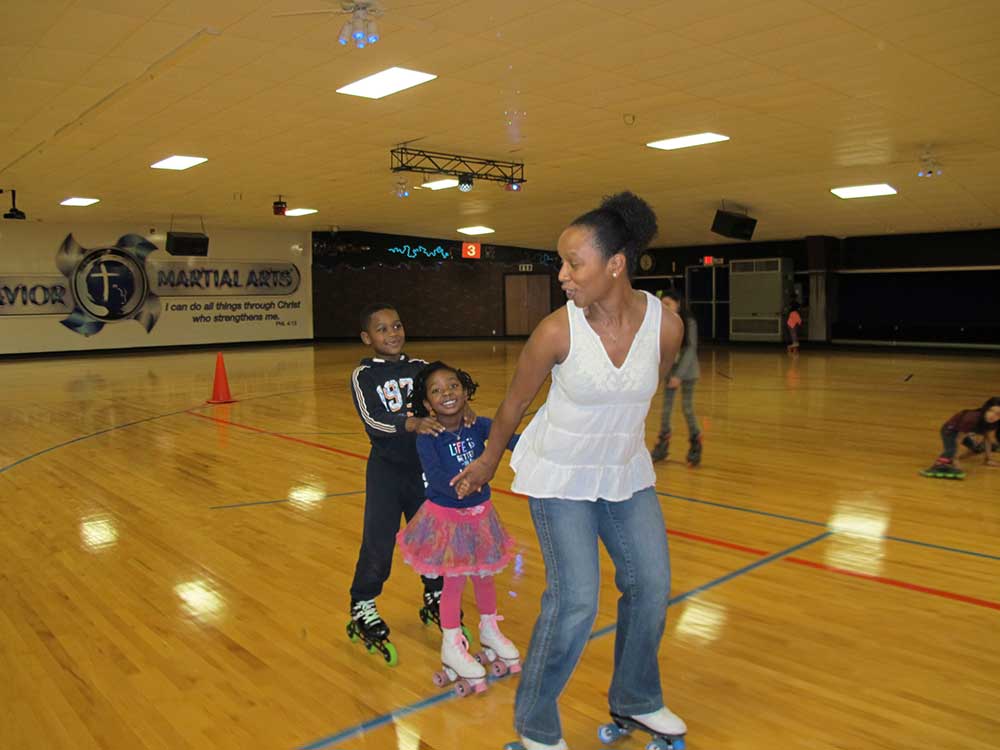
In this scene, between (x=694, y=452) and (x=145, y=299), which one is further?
(x=145, y=299)

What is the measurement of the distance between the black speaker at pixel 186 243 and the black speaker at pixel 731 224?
425 inches

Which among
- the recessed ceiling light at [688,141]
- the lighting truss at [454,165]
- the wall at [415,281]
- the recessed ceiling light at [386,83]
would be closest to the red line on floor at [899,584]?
the recessed ceiling light at [386,83]

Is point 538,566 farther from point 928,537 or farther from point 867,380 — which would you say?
point 867,380

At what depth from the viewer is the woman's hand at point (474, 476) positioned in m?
2.07

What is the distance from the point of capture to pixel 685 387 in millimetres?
6215

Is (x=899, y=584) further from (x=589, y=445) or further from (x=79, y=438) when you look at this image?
(x=79, y=438)

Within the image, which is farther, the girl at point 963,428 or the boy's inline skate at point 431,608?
the girl at point 963,428

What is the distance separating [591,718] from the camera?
232 cm

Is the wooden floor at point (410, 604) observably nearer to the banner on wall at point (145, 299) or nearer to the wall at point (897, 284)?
the wall at point (897, 284)

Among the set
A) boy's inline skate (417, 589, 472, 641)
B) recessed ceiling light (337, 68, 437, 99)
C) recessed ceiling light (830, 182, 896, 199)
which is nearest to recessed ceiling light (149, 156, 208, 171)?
recessed ceiling light (337, 68, 437, 99)

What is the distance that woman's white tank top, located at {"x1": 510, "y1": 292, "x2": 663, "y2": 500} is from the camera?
1.90 meters

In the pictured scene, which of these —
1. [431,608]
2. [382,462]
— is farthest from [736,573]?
[382,462]

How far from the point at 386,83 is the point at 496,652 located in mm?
5752

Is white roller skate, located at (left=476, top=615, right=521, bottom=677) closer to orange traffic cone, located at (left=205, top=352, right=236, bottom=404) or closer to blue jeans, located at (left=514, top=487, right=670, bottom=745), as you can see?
blue jeans, located at (left=514, top=487, right=670, bottom=745)
